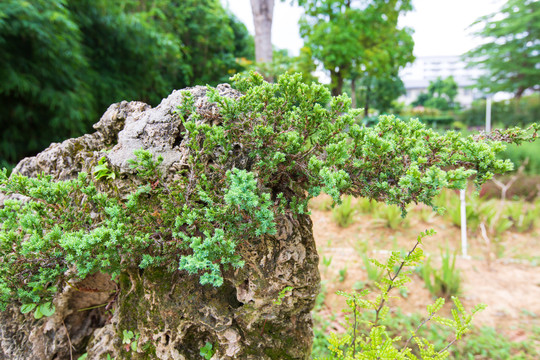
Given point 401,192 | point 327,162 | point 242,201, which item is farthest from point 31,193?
point 401,192

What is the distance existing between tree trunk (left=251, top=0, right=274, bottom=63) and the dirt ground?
354 centimetres

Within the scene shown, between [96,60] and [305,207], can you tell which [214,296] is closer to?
[305,207]

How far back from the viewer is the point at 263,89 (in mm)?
1105

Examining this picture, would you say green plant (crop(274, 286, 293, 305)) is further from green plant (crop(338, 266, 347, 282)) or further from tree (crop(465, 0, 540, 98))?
tree (crop(465, 0, 540, 98))

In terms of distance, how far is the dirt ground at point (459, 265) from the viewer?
2.97m

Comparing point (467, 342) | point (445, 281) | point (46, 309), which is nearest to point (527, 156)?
point (445, 281)

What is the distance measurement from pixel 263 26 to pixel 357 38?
283 centimetres

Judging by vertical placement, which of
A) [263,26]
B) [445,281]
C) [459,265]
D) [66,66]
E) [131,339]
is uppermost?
[263,26]

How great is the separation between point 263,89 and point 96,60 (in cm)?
462

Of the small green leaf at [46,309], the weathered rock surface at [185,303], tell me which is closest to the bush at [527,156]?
the weathered rock surface at [185,303]

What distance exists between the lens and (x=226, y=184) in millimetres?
1076

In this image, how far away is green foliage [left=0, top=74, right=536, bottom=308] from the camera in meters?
1.01

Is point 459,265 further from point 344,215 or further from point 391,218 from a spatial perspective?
point 344,215

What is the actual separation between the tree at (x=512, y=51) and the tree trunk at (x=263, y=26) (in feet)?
40.0
